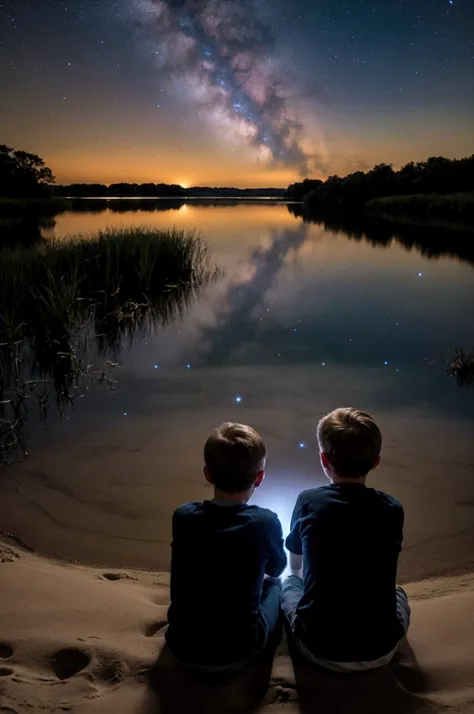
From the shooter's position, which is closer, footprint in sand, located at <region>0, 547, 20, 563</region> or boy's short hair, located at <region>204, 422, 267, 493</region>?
boy's short hair, located at <region>204, 422, 267, 493</region>

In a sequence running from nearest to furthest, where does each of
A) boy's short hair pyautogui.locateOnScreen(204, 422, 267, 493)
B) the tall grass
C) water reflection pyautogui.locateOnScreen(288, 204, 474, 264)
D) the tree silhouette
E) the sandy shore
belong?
the sandy shore
boy's short hair pyautogui.locateOnScreen(204, 422, 267, 493)
water reflection pyautogui.locateOnScreen(288, 204, 474, 264)
the tall grass
the tree silhouette

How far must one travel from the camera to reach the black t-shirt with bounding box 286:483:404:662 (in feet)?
7.03

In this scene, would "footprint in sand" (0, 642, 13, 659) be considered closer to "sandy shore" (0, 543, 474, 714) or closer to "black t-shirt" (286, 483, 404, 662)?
"sandy shore" (0, 543, 474, 714)

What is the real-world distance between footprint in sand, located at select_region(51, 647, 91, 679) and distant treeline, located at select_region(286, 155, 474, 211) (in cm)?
6033

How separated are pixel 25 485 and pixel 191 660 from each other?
2859mm

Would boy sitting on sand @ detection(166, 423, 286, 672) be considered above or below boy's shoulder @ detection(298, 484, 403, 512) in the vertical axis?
below

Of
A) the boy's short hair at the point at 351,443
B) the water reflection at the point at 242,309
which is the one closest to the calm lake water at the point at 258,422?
the water reflection at the point at 242,309

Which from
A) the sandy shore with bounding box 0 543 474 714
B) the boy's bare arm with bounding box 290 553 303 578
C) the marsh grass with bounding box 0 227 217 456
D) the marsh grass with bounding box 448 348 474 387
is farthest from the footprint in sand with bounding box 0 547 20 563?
the marsh grass with bounding box 448 348 474 387

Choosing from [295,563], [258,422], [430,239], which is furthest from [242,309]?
[430,239]

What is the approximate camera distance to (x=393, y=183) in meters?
67.9

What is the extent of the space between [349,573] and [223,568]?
0.49 metres

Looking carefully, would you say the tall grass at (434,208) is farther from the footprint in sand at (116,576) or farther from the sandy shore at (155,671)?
the sandy shore at (155,671)

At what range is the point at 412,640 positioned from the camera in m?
2.44

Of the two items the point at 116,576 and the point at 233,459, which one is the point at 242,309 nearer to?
the point at 116,576
